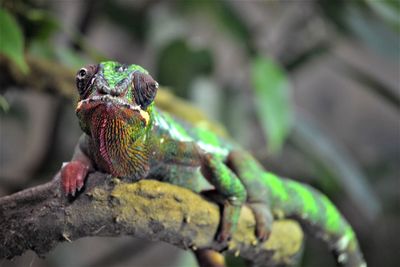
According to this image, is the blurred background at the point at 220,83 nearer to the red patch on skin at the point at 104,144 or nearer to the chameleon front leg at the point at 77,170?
the chameleon front leg at the point at 77,170

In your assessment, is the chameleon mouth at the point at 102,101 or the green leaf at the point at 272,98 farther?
the green leaf at the point at 272,98

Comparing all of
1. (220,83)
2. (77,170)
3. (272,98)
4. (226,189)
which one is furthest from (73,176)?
(220,83)

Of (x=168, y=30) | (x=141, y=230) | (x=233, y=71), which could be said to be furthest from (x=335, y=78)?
(x=141, y=230)

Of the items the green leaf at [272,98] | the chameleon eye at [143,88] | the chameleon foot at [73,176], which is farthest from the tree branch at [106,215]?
the green leaf at [272,98]

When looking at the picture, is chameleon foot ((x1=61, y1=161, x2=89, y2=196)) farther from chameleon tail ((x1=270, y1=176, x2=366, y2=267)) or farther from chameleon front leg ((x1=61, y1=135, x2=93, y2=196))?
chameleon tail ((x1=270, y1=176, x2=366, y2=267))

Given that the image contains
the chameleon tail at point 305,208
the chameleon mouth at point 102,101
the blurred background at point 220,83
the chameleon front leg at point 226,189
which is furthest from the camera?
the blurred background at point 220,83
